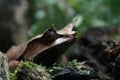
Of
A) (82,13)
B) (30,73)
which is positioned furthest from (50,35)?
(82,13)

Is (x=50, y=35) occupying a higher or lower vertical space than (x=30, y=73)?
higher

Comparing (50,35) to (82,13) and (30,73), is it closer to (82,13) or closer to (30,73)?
(30,73)

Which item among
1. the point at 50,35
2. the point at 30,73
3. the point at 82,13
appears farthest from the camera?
the point at 82,13

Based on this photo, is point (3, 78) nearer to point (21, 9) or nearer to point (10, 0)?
point (10, 0)

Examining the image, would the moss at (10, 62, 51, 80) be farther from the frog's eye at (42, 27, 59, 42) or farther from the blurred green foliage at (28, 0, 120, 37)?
the blurred green foliage at (28, 0, 120, 37)

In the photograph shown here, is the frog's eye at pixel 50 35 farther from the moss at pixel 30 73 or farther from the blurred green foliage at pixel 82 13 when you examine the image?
the blurred green foliage at pixel 82 13

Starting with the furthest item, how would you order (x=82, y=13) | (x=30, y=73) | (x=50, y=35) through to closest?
(x=82, y=13) → (x=50, y=35) → (x=30, y=73)

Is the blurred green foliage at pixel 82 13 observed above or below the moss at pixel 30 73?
above

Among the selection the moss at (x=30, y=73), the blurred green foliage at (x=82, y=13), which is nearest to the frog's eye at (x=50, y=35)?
the moss at (x=30, y=73)

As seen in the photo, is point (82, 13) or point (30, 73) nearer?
point (30, 73)
